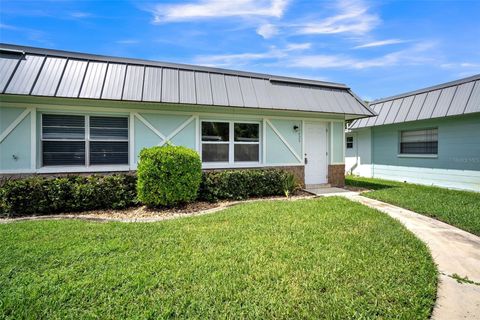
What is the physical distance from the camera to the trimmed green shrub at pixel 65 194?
5.86 meters

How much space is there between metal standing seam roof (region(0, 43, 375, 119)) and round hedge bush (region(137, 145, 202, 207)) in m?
1.85

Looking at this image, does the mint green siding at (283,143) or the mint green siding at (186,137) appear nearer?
the mint green siding at (186,137)

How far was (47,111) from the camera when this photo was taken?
693cm

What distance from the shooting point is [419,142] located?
11070 millimetres

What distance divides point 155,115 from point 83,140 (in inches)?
89.0

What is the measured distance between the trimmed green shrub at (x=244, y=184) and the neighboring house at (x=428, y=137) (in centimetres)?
675

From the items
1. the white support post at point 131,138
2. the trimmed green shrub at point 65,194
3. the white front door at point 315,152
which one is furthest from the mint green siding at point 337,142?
the trimmed green shrub at point 65,194

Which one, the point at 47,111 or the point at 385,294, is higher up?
the point at 47,111

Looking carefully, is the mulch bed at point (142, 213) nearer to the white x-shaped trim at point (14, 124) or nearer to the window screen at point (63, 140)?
the window screen at point (63, 140)

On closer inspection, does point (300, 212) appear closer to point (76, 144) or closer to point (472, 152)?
point (76, 144)

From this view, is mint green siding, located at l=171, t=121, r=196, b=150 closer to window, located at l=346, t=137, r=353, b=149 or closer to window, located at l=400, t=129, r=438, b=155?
window, located at l=400, t=129, r=438, b=155

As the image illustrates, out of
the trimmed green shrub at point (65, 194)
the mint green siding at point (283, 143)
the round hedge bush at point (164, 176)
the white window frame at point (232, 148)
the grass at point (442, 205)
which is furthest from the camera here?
the mint green siding at point (283, 143)

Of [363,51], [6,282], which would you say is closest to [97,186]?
[6,282]

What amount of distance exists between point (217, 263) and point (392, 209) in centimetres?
538
